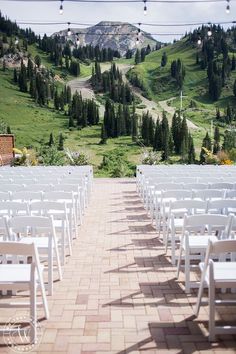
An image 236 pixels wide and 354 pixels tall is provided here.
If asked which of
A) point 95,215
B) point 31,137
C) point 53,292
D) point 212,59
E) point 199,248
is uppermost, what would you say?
point 212,59

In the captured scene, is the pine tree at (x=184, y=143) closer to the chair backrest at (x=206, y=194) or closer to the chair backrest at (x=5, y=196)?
the chair backrest at (x=206, y=194)

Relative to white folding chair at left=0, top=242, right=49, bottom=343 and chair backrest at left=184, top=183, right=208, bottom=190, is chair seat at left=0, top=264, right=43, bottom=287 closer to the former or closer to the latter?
white folding chair at left=0, top=242, right=49, bottom=343

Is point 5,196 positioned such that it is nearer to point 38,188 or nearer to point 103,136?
point 38,188

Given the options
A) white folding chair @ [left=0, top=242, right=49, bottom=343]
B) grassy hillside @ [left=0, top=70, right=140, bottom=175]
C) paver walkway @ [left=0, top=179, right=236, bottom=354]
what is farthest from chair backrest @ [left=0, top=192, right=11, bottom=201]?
grassy hillside @ [left=0, top=70, right=140, bottom=175]

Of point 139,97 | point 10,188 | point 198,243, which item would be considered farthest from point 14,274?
point 139,97

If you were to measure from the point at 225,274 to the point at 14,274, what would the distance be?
1.84 meters

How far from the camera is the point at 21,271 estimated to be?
4.02 metres

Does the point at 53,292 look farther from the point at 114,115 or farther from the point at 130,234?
the point at 114,115

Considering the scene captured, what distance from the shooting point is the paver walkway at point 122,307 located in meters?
3.61

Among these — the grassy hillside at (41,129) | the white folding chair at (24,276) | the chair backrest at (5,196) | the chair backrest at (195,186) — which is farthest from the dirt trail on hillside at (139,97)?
the white folding chair at (24,276)

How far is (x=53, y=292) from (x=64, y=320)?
2.83 ft

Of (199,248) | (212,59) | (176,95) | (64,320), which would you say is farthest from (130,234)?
(212,59)

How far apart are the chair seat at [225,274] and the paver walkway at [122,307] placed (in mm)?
465

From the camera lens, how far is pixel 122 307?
4422 mm
